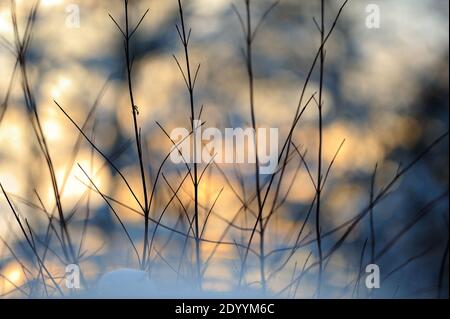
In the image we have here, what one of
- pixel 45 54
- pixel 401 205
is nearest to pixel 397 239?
pixel 401 205

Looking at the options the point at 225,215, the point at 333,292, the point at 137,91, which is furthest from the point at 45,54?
the point at 333,292

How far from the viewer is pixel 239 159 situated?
1714 mm

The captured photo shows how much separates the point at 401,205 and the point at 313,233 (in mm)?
261

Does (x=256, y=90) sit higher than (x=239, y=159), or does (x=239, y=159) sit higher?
(x=256, y=90)

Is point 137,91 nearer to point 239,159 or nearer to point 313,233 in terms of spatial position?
point 239,159

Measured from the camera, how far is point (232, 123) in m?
1.72

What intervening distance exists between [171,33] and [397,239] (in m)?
0.87

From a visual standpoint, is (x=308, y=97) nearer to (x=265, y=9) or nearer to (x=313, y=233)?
(x=265, y=9)

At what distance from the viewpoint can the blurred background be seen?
171 centimetres

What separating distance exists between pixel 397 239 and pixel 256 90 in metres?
0.58

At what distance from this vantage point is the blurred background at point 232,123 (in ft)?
5.60
